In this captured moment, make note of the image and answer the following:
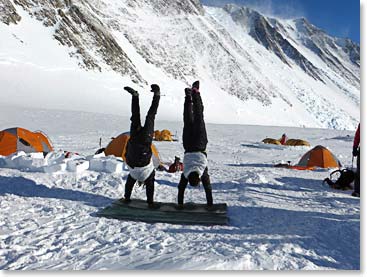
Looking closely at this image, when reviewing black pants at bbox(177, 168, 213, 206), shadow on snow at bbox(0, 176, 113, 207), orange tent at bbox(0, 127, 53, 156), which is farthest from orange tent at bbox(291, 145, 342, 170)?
orange tent at bbox(0, 127, 53, 156)

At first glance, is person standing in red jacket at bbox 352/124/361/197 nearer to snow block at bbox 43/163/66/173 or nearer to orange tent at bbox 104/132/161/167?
orange tent at bbox 104/132/161/167

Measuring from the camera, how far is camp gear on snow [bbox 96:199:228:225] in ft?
19.1

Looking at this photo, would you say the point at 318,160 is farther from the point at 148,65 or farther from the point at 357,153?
the point at 148,65

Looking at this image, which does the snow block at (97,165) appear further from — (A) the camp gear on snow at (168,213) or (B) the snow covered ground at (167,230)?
(A) the camp gear on snow at (168,213)

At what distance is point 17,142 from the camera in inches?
467

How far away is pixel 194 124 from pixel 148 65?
7518 cm

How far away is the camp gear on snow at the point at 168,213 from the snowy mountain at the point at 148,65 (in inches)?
1661

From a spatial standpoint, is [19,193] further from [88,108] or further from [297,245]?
[88,108]

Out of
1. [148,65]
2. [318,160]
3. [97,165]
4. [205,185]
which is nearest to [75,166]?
[97,165]

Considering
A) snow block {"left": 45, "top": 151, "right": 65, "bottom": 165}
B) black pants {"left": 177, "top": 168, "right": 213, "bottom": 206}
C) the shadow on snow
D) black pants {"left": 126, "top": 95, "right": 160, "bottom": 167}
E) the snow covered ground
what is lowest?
the snow covered ground

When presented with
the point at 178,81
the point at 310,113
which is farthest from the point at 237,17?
the point at 178,81

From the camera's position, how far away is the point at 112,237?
511 centimetres

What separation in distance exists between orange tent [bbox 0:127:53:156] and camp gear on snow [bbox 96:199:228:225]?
6.59 metres

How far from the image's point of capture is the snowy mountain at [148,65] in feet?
181
